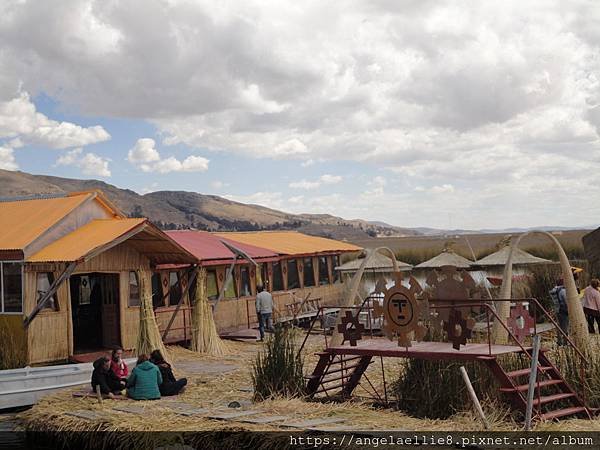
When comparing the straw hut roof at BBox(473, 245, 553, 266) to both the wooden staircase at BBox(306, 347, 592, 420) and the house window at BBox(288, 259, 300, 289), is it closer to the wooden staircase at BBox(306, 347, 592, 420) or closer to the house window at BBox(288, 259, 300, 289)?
the house window at BBox(288, 259, 300, 289)

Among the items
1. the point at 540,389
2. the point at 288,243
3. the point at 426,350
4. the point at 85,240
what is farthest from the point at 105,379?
the point at 288,243

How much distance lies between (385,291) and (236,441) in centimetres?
324

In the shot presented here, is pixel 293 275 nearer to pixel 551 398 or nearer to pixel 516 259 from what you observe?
pixel 516 259

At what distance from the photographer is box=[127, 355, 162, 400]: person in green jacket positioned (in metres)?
13.0

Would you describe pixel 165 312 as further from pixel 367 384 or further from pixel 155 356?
pixel 367 384

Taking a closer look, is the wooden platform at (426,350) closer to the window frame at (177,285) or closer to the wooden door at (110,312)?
the wooden door at (110,312)

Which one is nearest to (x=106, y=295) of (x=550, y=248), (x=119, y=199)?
(x=550, y=248)

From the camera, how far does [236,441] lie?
10180 millimetres

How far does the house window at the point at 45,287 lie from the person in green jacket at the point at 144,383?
13.0ft

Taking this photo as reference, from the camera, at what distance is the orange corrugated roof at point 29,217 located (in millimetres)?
16531

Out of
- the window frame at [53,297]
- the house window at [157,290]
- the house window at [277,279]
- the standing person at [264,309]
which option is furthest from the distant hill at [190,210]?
the window frame at [53,297]

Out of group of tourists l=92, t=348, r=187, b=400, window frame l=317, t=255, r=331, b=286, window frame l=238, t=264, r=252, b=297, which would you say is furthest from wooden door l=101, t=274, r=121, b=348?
window frame l=317, t=255, r=331, b=286

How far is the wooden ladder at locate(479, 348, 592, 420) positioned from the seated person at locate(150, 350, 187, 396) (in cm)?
541

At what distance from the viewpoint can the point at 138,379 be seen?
1305 cm
